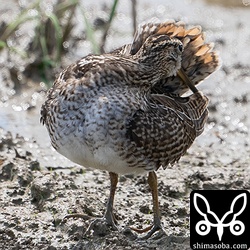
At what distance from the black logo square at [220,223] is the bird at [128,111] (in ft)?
1.02

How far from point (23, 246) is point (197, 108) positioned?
5.86ft

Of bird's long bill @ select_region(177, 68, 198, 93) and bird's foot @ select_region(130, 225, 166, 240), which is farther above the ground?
bird's long bill @ select_region(177, 68, 198, 93)

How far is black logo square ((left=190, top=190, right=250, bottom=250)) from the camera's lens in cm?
632

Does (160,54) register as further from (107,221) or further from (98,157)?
(107,221)

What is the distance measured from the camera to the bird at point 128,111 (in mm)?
6105

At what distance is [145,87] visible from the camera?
6.63m

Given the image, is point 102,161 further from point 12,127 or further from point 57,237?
point 12,127

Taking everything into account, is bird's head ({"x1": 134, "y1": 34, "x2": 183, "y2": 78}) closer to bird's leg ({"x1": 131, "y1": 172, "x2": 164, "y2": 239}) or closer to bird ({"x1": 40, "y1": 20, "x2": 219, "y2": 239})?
bird ({"x1": 40, "y1": 20, "x2": 219, "y2": 239})

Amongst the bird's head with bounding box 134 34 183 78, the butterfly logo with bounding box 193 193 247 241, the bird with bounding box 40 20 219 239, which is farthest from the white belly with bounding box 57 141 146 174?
the bird's head with bounding box 134 34 183 78

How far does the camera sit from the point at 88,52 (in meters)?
10.8

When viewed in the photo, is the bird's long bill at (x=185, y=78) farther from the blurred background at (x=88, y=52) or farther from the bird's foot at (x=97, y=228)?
the bird's foot at (x=97, y=228)

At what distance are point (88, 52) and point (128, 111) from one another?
4699 mm

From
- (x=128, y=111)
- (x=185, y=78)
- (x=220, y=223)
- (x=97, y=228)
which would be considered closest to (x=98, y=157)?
(x=128, y=111)

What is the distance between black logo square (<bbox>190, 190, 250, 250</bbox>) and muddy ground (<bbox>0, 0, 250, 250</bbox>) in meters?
0.12
